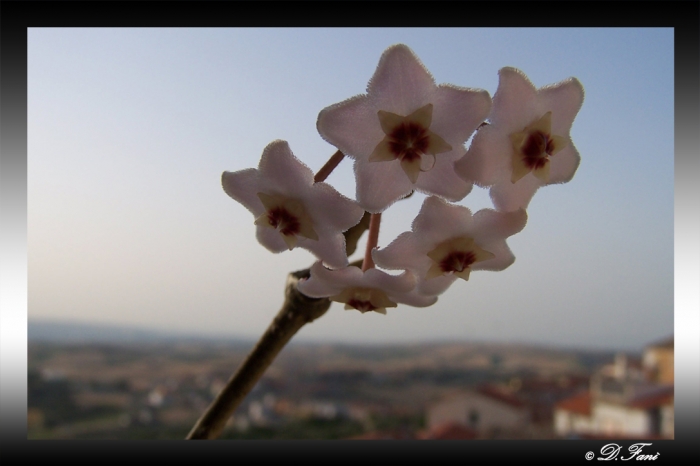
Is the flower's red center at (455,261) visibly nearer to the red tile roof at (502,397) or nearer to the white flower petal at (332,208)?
the white flower petal at (332,208)

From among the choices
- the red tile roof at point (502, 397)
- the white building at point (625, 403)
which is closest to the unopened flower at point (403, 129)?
the white building at point (625, 403)

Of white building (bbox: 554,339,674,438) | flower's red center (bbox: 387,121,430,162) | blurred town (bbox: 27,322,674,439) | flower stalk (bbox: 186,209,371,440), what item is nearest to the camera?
flower's red center (bbox: 387,121,430,162)

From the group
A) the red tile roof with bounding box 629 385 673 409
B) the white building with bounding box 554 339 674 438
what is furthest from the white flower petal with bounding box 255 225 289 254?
the red tile roof with bounding box 629 385 673 409

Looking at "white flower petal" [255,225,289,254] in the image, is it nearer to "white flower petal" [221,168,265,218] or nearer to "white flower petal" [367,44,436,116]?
"white flower petal" [221,168,265,218]

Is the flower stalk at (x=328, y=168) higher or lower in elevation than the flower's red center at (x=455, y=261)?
higher

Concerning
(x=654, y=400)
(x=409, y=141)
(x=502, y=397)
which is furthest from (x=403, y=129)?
(x=502, y=397)

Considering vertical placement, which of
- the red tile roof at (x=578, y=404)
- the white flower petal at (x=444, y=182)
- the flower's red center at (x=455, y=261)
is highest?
the white flower petal at (x=444, y=182)

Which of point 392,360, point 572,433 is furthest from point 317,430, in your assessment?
point 572,433
